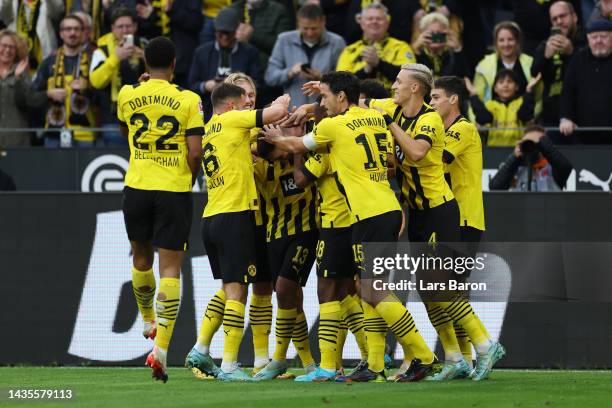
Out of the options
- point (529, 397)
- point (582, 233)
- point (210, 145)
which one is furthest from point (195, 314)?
point (529, 397)

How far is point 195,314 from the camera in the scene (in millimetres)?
14523

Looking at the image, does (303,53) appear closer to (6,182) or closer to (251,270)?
(6,182)

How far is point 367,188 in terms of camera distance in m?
11.3

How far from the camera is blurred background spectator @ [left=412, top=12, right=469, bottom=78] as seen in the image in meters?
16.6

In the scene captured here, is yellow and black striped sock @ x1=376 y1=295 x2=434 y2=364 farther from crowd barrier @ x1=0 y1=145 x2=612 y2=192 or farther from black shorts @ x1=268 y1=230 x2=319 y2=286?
crowd barrier @ x1=0 y1=145 x2=612 y2=192

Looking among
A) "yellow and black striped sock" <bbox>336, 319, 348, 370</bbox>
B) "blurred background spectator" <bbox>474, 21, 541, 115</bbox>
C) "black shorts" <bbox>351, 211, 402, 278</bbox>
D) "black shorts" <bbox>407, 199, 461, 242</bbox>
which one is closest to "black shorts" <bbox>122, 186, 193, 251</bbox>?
"black shorts" <bbox>351, 211, 402, 278</bbox>

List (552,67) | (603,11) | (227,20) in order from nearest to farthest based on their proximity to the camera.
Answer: (552,67) < (603,11) < (227,20)

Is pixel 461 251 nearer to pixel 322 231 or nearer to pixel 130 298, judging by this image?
pixel 322 231

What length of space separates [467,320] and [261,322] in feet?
6.12

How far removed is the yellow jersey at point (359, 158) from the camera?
1127 cm

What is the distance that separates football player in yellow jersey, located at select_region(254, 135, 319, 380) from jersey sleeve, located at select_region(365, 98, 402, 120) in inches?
33.9

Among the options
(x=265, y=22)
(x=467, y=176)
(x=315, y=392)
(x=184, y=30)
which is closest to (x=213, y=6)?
(x=184, y=30)

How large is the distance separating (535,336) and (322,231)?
11.8 feet

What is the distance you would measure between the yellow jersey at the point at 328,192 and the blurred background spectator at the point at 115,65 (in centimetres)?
529
